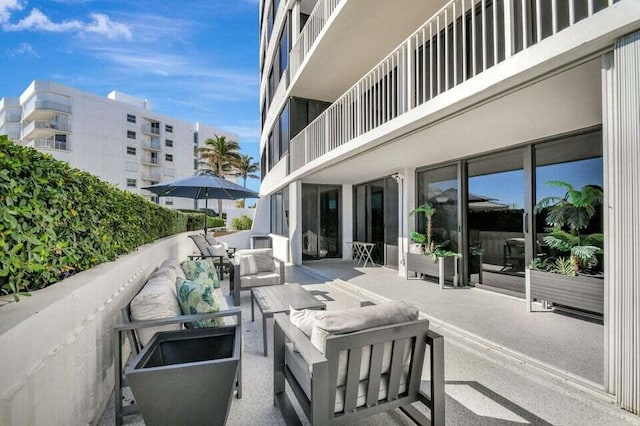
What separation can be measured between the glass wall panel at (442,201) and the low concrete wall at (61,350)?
19.6 ft

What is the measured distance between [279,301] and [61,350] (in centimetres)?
241

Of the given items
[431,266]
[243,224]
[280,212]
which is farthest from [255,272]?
[243,224]

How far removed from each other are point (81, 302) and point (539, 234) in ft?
19.6

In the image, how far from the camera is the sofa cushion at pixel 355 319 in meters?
1.85

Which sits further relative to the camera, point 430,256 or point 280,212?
point 280,212

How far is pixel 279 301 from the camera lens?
3.91 m

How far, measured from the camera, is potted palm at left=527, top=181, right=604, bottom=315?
3.72 metres

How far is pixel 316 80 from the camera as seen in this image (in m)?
8.45

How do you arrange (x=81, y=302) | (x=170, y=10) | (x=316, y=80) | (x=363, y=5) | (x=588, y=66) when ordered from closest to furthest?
(x=81, y=302) < (x=588, y=66) < (x=363, y=5) < (x=316, y=80) < (x=170, y=10)

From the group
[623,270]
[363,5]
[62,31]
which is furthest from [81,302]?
[62,31]

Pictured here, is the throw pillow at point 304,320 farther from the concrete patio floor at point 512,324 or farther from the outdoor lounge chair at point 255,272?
the outdoor lounge chair at point 255,272

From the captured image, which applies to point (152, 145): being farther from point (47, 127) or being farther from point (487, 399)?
point (487, 399)

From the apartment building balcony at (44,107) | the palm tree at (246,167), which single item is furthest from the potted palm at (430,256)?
the apartment building balcony at (44,107)

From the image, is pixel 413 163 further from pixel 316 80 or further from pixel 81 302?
pixel 81 302
